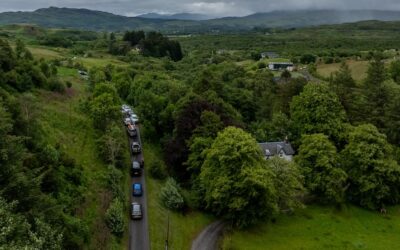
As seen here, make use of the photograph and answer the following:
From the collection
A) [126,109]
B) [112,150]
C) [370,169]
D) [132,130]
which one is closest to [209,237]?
[112,150]

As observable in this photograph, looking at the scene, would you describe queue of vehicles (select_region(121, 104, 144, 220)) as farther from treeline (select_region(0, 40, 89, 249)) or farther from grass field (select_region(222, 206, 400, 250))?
grass field (select_region(222, 206, 400, 250))

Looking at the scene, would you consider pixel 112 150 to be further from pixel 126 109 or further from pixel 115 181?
pixel 126 109

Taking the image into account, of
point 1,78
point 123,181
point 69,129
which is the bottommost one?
point 123,181

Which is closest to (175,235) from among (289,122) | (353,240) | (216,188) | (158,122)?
(216,188)

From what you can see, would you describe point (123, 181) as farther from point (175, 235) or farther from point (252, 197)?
point (252, 197)

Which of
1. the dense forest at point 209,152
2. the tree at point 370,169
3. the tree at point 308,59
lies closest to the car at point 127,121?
the dense forest at point 209,152

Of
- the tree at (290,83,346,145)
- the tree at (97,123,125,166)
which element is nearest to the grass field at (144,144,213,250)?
the tree at (97,123,125,166)
